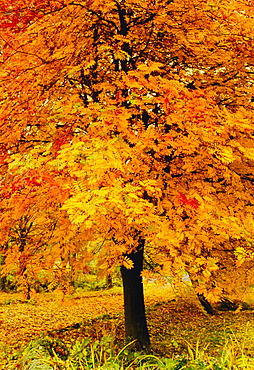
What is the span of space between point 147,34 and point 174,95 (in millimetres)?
2468

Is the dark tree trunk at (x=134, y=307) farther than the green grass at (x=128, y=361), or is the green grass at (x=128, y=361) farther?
the dark tree trunk at (x=134, y=307)

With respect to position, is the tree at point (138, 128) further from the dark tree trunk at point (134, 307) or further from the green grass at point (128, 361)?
the green grass at point (128, 361)

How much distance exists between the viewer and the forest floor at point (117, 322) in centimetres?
802

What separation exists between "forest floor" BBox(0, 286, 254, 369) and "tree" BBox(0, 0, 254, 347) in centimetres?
170

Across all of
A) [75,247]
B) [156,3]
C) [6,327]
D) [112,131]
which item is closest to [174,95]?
[112,131]

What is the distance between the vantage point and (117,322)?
1033 centimetres

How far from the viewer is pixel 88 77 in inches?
262

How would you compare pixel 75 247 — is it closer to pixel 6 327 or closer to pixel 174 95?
pixel 174 95

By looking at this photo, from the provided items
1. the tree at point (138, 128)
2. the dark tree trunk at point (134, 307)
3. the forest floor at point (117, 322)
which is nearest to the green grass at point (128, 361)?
the tree at point (138, 128)

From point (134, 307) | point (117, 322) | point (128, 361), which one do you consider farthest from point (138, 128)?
point (117, 322)

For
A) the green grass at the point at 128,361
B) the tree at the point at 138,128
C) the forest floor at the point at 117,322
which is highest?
the tree at the point at 138,128

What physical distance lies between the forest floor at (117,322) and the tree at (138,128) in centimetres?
170

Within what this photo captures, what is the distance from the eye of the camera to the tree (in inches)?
167

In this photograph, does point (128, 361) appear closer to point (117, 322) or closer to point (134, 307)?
point (134, 307)
